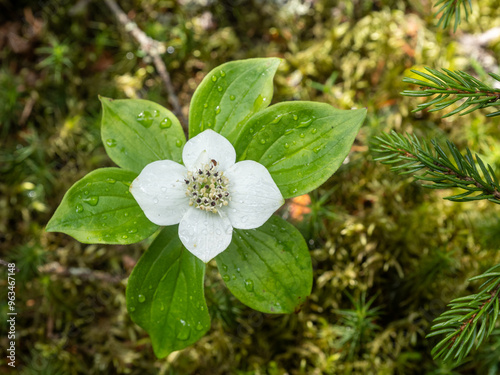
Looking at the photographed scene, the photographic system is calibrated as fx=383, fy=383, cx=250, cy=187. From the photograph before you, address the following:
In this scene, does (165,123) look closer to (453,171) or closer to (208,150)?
(208,150)

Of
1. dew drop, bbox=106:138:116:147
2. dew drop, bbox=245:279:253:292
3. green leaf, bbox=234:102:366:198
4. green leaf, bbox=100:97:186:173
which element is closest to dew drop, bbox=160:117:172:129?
green leaf, bbox=100:97:186:173

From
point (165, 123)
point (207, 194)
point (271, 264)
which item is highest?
point (165, 123)

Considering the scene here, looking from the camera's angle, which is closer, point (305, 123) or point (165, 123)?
point (305, 123)

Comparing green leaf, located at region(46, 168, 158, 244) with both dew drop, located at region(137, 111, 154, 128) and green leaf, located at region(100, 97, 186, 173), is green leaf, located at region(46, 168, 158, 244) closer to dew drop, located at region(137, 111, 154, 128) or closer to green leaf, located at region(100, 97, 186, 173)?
green leaf, located at region(100, 97, 186, 173)

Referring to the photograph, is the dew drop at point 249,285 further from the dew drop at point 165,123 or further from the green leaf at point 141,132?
the dew drop at point 165,123

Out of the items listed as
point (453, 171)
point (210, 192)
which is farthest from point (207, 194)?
point (453, 171)

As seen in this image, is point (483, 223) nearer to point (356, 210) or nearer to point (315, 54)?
point (356, 210)

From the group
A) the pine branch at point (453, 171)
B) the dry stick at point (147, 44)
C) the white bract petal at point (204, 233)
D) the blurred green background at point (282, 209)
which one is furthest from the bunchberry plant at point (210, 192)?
the dry stick at point (147, 44)
